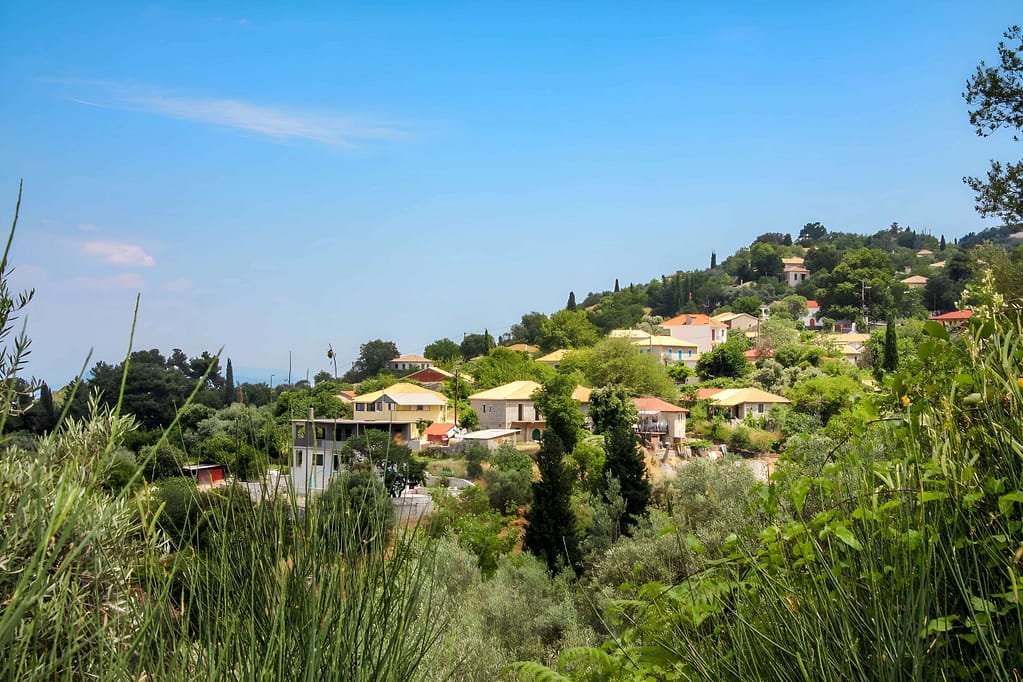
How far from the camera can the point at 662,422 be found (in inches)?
1506

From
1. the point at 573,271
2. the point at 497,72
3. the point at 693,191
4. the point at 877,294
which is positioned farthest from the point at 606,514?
the point at 573,271

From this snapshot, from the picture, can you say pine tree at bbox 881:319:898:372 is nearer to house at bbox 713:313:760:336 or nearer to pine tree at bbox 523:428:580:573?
pine tree at bbox 523:428:580:573

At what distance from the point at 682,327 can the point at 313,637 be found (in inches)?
2601

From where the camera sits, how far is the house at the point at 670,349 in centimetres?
5806

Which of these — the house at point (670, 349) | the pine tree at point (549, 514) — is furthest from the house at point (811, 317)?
the pine tree at point (549, 514)

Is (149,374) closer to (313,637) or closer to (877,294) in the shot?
(313,637)

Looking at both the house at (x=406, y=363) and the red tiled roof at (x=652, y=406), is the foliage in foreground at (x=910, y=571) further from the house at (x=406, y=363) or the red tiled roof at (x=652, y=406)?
the house at (x=406, y=363)

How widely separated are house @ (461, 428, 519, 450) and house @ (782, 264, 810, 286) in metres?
68.2

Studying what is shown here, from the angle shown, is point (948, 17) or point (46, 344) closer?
point (46, 344)

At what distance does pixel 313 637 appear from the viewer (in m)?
1.45

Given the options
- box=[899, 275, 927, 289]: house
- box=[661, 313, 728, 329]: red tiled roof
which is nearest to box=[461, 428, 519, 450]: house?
box=[661, 313, 728, 329]: red tiled roof

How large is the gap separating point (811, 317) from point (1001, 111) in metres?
70.9

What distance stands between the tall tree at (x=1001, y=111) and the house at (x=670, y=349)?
165ft

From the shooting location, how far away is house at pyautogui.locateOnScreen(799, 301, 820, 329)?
7081cm
